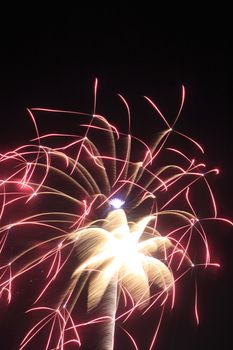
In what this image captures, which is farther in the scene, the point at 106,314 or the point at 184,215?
the point at 184,215

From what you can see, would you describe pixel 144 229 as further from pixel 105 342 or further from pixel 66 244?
pixel 105 342

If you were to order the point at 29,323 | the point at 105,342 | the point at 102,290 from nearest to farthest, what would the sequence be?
the point at 105,342, the point at 102,290, the point at 29,323

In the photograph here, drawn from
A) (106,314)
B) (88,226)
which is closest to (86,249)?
(88,226)

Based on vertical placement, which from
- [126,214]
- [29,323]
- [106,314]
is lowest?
[29,323]

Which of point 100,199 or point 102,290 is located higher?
point 100,199

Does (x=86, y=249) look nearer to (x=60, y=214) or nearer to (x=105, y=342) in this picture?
(x=60, y=214)

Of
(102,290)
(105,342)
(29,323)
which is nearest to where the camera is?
(105,342)
